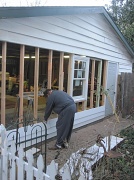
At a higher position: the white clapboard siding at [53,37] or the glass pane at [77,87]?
the white clapboard siding at [53,37]

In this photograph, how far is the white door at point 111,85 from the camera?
A: 945 cm

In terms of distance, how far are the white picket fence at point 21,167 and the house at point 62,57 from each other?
1.90 m

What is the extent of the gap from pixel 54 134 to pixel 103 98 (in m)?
3.66

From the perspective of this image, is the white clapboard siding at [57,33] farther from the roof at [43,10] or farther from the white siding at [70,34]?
the roof at [43,10]

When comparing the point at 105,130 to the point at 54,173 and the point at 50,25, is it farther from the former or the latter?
the point at 54,173

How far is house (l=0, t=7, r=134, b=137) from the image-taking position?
4793mm

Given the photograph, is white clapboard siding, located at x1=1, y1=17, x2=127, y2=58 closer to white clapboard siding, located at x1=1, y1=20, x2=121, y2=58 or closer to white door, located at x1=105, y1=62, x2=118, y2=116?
white clapboard siding, located at x1=1, y1=20, x2=121, y2=58

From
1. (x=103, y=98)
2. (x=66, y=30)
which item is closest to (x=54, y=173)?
(x=66, y=30)

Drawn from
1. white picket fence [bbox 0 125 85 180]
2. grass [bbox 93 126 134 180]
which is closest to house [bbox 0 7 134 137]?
white picket fence [bbox 0 125 85 180]

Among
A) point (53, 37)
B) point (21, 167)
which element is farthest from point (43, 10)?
point (21, 167)

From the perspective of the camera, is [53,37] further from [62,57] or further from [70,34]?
[70,34]

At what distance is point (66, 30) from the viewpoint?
631cm

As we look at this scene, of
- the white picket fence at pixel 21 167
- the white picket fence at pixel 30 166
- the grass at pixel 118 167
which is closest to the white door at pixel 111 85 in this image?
the grass at pixel 118 167

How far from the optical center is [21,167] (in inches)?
100
